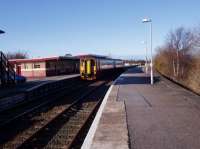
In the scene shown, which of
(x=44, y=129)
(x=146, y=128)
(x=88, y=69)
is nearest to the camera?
(x=146, y=128)

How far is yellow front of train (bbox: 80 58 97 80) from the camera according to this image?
42344 mm

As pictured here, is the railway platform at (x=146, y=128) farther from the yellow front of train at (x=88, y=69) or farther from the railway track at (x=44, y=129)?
the yellow front of train at (x=88, y=69)

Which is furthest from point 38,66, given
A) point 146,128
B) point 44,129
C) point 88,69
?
point 146,128

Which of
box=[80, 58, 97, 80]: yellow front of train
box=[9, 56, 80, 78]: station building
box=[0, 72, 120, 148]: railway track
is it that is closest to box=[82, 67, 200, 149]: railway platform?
Result: box=[0, 72, 120, 148]: railway track

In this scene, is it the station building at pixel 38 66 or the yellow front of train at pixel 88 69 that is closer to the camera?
the yellow front of train at pixel 88 69

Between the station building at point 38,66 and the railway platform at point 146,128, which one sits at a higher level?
the station building at point 38,66

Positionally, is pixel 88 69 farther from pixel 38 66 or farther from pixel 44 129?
pixel 44 129

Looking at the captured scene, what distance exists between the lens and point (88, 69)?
1677 inches

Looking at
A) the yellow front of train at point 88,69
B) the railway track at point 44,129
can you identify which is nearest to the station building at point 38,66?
the yellow front of train at point 88,69

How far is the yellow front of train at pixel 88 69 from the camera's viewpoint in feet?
139

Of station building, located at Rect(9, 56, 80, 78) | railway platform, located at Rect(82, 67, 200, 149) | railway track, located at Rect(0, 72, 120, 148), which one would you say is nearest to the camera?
railway platform, located at Rect(82, 67, 200, 149)

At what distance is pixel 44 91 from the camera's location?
2777 centimetres

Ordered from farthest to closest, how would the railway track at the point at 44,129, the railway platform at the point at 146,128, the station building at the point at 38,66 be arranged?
the station building at the point at 38,66, the railway track at the point at 44,129, the railway platform at the point at 146,128

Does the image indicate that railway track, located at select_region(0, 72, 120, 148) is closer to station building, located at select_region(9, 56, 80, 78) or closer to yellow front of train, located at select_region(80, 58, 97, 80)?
yellow front of train, located at select_region(80, 58, 97, 80)
